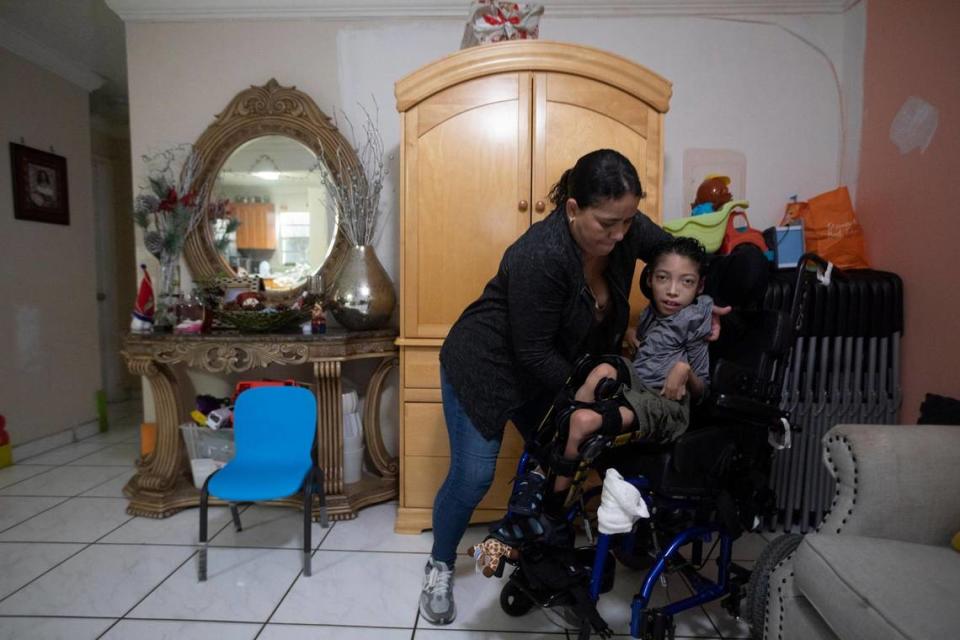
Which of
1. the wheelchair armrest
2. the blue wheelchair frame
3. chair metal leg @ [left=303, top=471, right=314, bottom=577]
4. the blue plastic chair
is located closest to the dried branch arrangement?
the blue plastic chair

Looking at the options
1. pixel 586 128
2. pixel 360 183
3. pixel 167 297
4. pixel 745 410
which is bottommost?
pixel 745 410

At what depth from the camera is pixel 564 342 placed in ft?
4.68

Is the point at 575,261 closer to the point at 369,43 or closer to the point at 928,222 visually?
the point at 928,222

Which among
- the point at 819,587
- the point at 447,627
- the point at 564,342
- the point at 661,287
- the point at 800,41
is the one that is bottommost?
the point at 447,627

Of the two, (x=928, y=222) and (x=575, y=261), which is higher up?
Result: (x=928, y=222)

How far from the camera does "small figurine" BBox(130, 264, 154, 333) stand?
2365 millimetres

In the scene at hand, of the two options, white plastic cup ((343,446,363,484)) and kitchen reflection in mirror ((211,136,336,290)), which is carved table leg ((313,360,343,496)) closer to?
white plastic cup ((343,446,363,484))

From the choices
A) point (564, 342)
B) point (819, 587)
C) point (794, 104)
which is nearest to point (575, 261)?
point (564, 342)

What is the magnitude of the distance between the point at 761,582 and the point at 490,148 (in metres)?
1.76

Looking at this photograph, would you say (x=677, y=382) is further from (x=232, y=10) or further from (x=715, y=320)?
(x=232, y=10)

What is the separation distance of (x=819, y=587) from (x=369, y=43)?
288cm

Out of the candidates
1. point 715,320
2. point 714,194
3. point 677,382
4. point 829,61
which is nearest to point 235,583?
point 677,382

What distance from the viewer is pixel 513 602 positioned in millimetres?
1608

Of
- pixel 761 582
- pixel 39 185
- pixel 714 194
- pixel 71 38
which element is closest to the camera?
pixel 761 582
